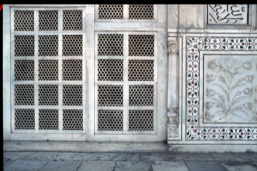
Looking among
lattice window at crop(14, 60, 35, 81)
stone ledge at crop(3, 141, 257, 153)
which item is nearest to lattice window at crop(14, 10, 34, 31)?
lattice window at crop(14, 60, 35, 81)

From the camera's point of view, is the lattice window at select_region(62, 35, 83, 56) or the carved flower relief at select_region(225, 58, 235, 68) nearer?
the carved flower relief at select_region(225, 58, 235, 68)

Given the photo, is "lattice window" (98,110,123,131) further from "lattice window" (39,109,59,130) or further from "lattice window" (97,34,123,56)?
"lattice window" (97,34,123,56)

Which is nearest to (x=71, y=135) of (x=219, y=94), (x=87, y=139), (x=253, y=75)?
(x=87, y=139)

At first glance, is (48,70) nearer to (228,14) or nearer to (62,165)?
(62,165)

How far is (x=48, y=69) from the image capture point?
4277mm

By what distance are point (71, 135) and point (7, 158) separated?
116 centimetres

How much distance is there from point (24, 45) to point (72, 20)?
3.66 feet

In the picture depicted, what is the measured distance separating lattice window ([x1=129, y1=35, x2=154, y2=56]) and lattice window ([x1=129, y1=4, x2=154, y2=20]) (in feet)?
1.35

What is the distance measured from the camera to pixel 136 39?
4.22m

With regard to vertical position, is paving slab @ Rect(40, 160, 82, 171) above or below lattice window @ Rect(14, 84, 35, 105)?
below

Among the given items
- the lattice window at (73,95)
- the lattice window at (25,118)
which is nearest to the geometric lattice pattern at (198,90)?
the lattice window at (73,95)

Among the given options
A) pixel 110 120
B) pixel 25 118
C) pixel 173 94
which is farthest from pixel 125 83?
pixel 25 118

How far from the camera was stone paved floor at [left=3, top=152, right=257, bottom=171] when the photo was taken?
3.33 metres
